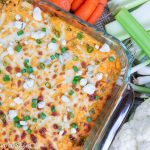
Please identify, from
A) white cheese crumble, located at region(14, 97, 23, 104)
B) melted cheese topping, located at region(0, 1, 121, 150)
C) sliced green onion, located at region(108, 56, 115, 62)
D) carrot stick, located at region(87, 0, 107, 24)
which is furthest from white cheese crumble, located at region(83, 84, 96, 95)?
carrot stick, located at region(87, 0, 107, 24)

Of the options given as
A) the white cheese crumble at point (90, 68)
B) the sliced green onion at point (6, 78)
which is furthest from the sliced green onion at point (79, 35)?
the sliced green onion at point (6, 78)

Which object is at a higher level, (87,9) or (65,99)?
(87,9)

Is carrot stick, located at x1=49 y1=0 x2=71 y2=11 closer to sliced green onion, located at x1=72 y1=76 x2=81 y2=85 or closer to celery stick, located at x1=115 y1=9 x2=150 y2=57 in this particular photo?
celery stick, located at x1=115 y1=9 x2=150 y2=57

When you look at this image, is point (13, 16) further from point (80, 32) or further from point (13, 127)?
point (13, 127)

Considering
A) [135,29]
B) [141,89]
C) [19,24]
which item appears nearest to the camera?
[19,24]

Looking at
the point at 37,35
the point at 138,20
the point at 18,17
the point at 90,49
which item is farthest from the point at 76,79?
the point at 138,20

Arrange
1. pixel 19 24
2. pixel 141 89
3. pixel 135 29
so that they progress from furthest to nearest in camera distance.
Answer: pixel 141 89 < pixel 135 29 < pixel 19 24

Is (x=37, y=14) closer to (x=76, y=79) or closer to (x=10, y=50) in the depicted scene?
(x=10, y=50)
